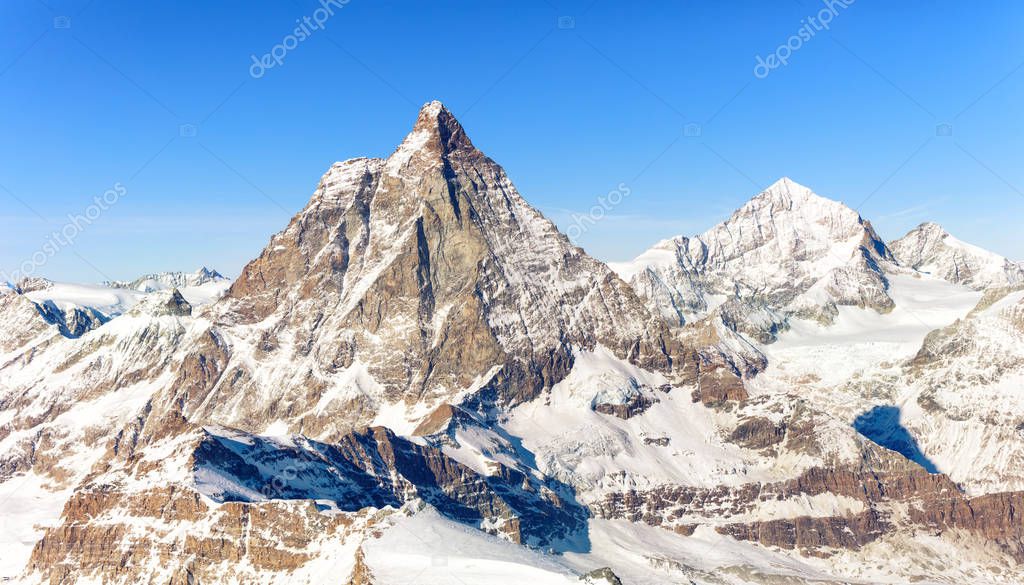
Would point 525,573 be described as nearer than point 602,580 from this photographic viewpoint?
No

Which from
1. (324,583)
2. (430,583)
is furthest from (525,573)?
(324,583)

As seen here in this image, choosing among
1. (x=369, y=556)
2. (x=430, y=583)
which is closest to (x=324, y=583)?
(x=369, y=556)

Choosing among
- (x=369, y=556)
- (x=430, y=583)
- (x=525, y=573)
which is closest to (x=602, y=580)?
(x=525, y=573)

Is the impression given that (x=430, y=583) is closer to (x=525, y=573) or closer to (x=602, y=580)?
(x=525, y=573)

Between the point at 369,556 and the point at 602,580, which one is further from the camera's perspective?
the point at 369,556

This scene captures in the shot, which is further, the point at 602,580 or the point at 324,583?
the point at 324,583

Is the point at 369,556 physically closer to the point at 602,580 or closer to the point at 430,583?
the point at 430,583

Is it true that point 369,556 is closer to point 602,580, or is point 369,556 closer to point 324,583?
point 324,583
